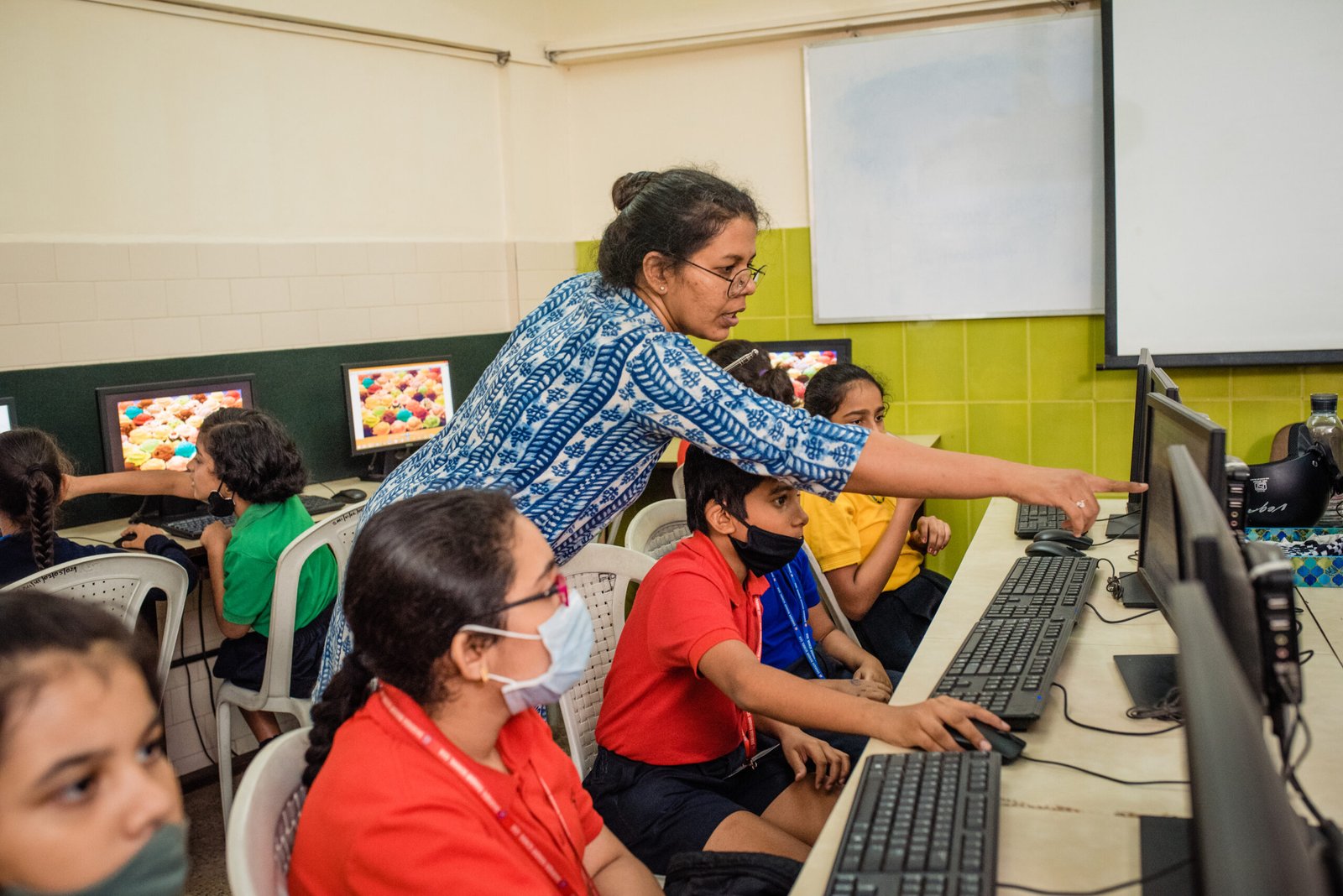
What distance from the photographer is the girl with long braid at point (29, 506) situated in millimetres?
2518

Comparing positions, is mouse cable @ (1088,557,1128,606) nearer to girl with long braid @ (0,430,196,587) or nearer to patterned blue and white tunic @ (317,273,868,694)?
patterned blue and white tunic @ (317,273,868,694)

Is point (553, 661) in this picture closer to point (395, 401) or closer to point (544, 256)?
point (395, 401)

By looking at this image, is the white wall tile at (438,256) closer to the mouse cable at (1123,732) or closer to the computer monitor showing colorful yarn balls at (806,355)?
the computer monitor showing colorful yarn balls at (806,355)

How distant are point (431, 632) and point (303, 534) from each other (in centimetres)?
155

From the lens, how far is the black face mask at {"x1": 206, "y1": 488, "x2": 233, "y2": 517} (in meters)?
3.06

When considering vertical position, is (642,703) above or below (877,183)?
below

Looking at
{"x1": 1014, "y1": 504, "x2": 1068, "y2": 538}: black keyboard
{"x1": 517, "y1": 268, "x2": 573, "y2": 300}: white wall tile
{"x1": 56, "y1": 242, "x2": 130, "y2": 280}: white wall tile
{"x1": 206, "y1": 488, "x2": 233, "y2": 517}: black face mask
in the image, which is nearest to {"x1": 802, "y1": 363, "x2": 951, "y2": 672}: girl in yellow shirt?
{"x1": 1014, "y1": 504, "x2": 1068, "y2": 538}: black keyboard

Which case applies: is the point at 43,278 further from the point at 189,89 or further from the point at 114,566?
the point at 114,566

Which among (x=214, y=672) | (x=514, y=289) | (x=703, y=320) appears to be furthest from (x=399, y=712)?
(x=514, y=289)

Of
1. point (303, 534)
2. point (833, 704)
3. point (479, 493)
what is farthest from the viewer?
point (303, 534)

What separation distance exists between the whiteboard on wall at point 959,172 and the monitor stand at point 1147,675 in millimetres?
2656

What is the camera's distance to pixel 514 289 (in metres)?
4.56

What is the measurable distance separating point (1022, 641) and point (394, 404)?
270cm

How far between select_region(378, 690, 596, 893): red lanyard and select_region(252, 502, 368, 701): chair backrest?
4.75 feet
